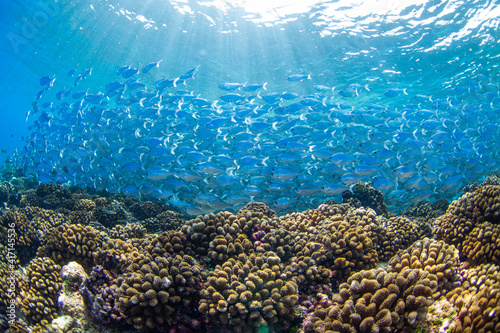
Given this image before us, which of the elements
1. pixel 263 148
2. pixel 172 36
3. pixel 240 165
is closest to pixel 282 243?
pixel 240 165

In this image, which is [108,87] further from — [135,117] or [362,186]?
[362,186]

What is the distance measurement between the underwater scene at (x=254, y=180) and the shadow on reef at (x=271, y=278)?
0.02 meters

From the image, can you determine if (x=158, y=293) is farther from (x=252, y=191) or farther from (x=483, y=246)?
(x=252, y=191)

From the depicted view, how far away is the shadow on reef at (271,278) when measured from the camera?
2277 mm

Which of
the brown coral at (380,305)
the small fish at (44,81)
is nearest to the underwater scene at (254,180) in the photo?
the brown coral at (380,305)

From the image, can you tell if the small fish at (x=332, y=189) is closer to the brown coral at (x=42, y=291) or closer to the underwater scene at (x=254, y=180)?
the underwater scene at (x=254, y=180)

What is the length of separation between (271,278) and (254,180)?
6267 millimetres

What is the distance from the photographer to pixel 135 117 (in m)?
11.5

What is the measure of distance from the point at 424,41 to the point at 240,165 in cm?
1814

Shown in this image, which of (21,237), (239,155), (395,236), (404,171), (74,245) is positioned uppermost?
(239,155)

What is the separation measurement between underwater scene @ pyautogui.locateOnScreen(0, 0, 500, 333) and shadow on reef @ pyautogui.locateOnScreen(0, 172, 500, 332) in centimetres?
2

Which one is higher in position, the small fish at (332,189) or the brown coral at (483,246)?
the small fish at (332,189)

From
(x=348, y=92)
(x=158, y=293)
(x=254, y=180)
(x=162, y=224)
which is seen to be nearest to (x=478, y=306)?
(x=158, y=293)

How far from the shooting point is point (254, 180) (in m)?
9.02
